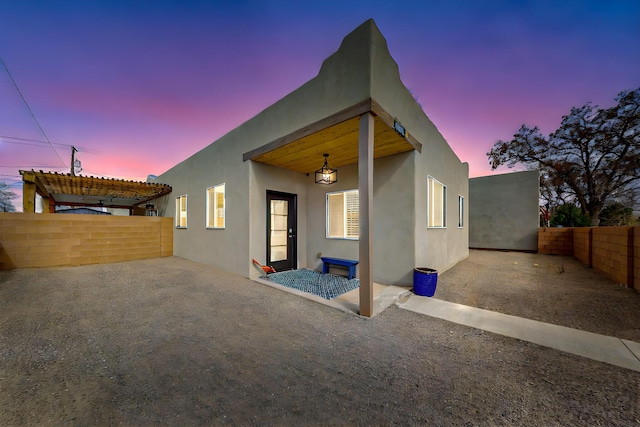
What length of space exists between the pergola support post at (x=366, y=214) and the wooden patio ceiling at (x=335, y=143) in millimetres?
297

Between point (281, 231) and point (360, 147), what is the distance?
3563mm

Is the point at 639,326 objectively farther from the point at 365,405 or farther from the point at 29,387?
the point at 29,387

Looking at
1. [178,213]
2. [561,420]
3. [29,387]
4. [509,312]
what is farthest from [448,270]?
[178,213]

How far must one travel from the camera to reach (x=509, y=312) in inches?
130

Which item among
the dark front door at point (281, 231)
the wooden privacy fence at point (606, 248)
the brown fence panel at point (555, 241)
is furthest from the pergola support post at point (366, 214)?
the brown fence panel at point (555, 241)

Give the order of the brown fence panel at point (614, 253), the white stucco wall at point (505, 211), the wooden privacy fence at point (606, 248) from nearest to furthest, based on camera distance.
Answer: the wooden privacy fence at point (606, 248) → the brown fence panel at point (614, 253) → the white stucco wall at point (505, 211)

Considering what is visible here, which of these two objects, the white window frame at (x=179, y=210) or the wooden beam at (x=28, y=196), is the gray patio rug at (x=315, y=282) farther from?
the wooden beam at (x=28, y=196)

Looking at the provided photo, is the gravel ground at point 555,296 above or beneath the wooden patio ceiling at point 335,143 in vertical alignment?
beneath

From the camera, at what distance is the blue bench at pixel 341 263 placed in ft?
16.6

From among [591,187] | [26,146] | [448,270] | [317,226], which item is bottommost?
[448,270]

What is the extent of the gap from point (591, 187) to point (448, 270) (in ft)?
43.7

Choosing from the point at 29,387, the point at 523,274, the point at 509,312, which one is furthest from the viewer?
the point at 523,274

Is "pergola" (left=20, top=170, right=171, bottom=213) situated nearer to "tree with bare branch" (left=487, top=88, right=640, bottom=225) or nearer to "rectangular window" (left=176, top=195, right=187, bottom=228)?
"rectangular window" (left=176, top=195, right=187, bottom=228)

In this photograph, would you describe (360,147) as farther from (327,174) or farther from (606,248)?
(606,248)
